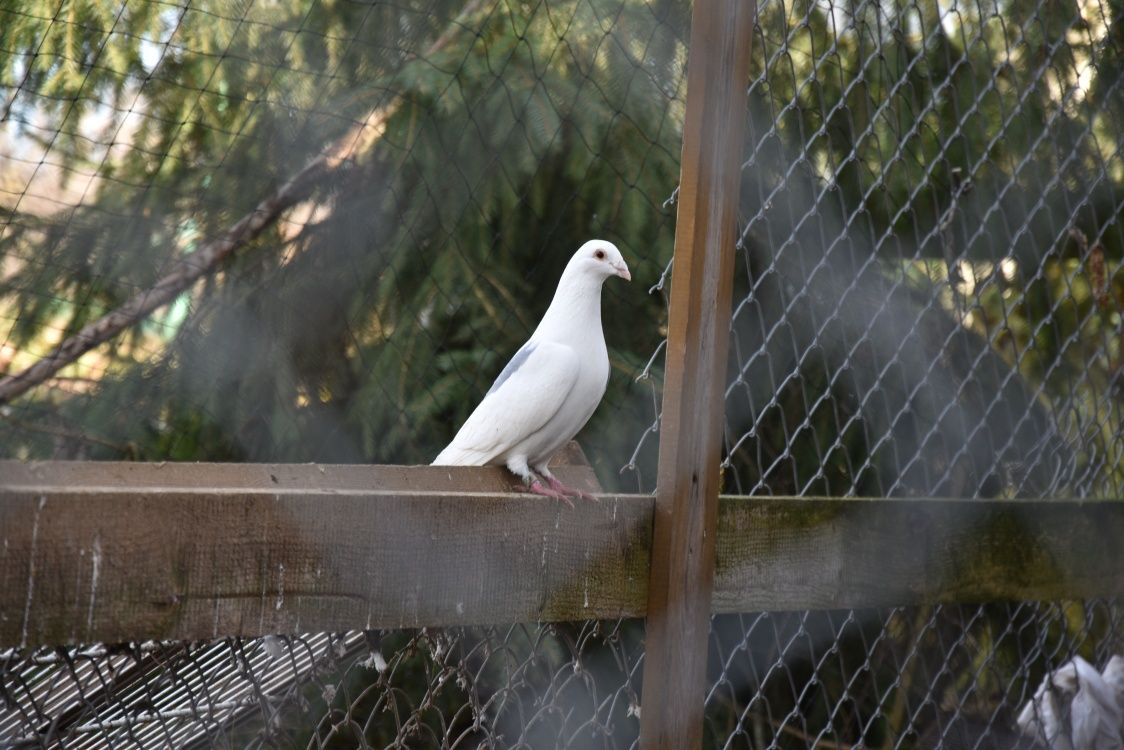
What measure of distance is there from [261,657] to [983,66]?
6.74 feet

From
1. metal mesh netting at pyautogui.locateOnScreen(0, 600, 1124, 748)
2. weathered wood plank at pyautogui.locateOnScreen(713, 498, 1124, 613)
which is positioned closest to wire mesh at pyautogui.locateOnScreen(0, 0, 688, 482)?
metal mesh netting at pyautogui.locateOnScreen(0, 600, 1124, 748)

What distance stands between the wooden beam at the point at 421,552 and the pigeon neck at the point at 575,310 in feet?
0.78

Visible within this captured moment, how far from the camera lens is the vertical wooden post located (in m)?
1.23

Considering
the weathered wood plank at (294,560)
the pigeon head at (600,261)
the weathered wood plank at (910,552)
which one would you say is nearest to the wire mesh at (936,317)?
the weathered wood plank at (910,552)

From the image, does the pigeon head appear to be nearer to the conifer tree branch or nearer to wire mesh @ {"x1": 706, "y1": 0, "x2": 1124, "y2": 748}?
wire mesh @ {"x1": 706, "y1": 0, "x2": 1124, "y2": 748}

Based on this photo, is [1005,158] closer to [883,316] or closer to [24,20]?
[883,316]

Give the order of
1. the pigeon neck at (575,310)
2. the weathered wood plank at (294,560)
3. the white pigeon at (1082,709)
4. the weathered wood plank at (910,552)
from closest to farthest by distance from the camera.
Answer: the weathered wood plank at (294,560) → the weathered wood plank at (910,552) → the pigeon neck at (575,310) → the white pigeon at (1082,709)

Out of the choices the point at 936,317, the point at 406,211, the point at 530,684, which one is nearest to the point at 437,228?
the point at 406,211

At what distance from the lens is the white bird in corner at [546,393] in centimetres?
160

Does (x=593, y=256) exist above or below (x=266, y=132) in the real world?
below

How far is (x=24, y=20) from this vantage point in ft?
6.61

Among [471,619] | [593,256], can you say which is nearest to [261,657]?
[471,619]

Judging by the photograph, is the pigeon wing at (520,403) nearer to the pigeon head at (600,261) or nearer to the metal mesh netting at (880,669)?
the pigeon head at (600,261)

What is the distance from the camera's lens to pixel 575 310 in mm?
1729
